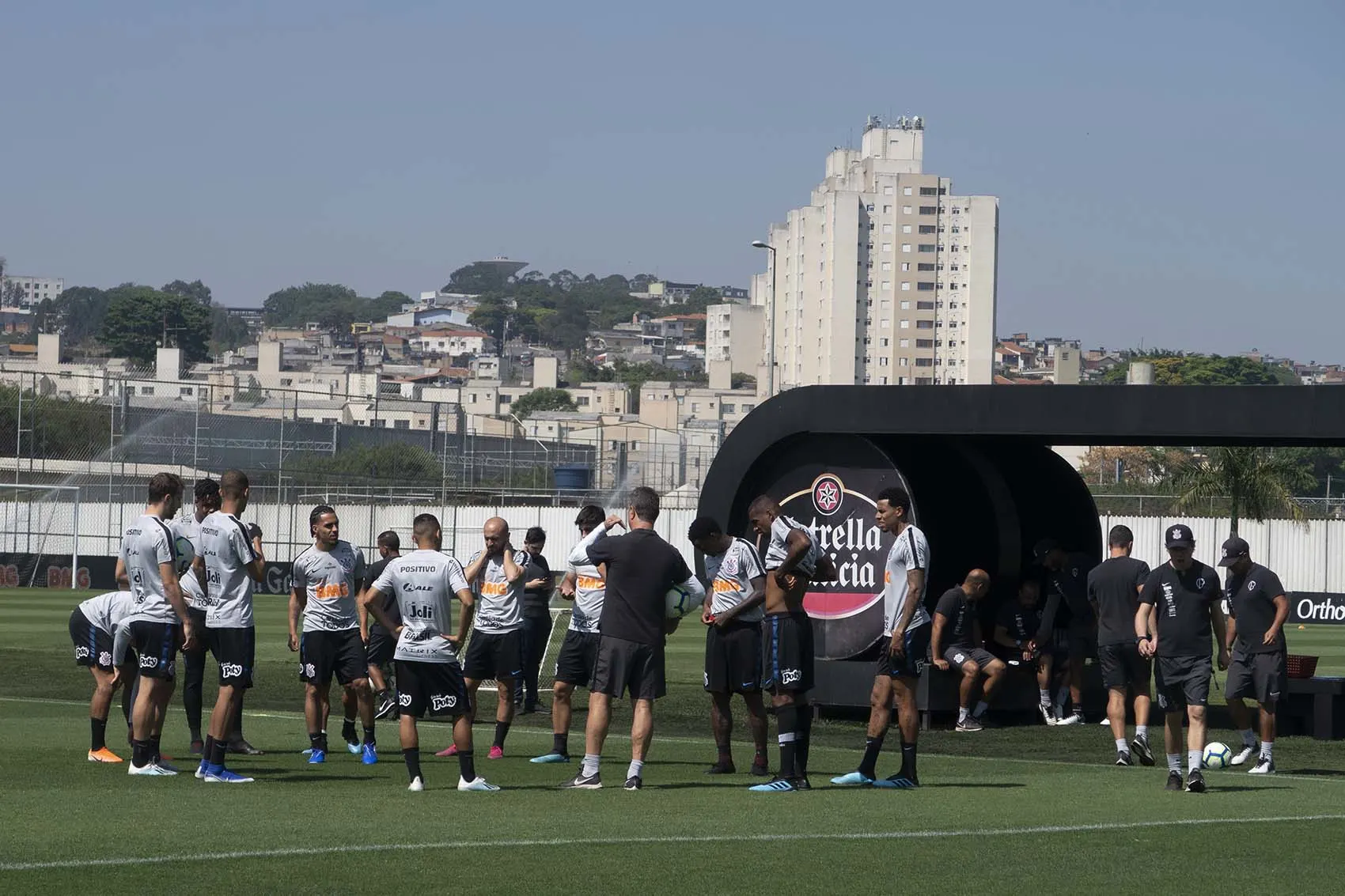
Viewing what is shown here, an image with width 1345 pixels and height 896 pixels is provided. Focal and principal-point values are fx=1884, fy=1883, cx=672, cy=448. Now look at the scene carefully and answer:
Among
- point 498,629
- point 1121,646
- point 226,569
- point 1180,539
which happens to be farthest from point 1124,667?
point 226,569

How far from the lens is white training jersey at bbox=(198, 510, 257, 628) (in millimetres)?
12242

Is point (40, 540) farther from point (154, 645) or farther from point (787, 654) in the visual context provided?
point (787, 654)

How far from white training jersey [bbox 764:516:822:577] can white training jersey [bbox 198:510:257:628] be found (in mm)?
3400

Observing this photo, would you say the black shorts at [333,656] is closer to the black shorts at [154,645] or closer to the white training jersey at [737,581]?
the black shorts at [154,645]

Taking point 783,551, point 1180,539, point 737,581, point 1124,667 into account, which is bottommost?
point 1124,667

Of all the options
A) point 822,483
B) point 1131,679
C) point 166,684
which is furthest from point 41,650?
point 1131,679

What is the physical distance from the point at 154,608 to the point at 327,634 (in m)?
1.87

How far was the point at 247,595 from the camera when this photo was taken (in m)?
12.4

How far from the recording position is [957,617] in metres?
17.5

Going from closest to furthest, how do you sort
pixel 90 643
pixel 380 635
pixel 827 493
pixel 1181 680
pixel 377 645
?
pixel 1181 680, pixel 90 643, pixel 380 635, pixel 377 645, pixel 827 493

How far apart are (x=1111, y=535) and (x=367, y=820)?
7.61m

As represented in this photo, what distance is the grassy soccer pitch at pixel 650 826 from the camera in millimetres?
8547

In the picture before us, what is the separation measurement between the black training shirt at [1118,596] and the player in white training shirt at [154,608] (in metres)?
7.05

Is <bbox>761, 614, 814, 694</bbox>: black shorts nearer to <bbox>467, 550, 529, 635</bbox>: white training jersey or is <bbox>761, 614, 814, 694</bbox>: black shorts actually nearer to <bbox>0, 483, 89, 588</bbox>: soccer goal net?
<bbox>467, 550, 529, 635</bbox>: white training jersey
